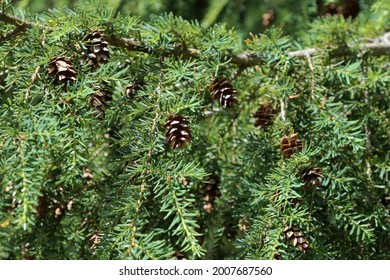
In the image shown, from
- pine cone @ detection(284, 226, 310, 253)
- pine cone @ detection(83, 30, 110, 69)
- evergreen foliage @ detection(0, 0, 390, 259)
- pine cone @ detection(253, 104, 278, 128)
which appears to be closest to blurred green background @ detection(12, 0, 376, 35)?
evergreen foliage @ detection(0, 0, 390, 259)

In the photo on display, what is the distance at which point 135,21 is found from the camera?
835 millimetres

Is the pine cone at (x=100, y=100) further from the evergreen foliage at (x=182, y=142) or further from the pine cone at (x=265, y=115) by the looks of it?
the pine cone at (x=265, y=115)

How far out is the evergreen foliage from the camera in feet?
2.25

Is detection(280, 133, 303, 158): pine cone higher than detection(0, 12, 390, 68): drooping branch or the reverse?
the reverse

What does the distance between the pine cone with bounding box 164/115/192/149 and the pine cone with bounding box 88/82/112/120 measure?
0.09 m

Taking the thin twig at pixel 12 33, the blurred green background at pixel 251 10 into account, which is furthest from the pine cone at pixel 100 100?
the blurred green background at pixel 251 10

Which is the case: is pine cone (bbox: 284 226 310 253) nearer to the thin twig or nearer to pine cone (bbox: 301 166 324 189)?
pine cone (bbox: 301 166 324 189)

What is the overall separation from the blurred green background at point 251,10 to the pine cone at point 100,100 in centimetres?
96

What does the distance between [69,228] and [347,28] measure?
25.8 inches

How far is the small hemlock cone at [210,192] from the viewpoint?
0.88 meters

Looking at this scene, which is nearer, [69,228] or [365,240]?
[365,240]
